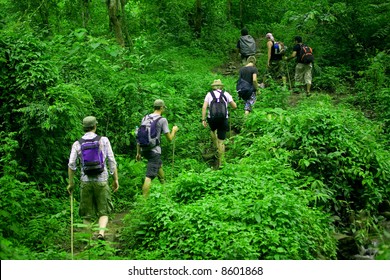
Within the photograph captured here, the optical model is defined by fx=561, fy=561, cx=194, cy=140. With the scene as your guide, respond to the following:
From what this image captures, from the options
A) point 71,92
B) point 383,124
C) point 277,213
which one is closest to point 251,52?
point 383,124

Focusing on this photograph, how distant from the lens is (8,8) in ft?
61.9

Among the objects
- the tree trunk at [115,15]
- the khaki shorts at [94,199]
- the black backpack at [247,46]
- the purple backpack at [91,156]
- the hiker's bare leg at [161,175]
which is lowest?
the hiker's bare leg at [161,175]

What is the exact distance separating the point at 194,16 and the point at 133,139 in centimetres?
1346

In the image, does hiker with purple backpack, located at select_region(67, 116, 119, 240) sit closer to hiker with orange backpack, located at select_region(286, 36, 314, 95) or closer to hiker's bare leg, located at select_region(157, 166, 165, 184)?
hiker's bare leg, located at select_region(157, 166, 165, 184)

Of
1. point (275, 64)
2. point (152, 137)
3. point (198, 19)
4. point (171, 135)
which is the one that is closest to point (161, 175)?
point (171, 135)

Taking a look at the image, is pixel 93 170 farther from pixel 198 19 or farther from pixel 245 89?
pixel 198 19

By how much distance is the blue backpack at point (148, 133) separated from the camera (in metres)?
9.62

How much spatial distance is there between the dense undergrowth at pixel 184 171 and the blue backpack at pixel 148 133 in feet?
2.52

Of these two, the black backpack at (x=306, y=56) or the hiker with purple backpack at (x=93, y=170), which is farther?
the black backpack at (x=306, y=56)

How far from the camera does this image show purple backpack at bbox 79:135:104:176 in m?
8.04

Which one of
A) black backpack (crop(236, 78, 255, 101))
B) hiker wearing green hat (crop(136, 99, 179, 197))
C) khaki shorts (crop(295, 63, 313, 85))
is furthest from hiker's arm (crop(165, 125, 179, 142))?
khaki shorts (crop(295, 63, 313, 85))

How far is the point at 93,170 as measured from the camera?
811 cm

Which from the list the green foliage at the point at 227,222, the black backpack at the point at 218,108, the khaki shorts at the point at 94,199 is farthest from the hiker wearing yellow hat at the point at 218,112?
the khaki shorts at the point at 94,199

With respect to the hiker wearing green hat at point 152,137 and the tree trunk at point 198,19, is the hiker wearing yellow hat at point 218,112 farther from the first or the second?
the tree trunk at point 198,19
